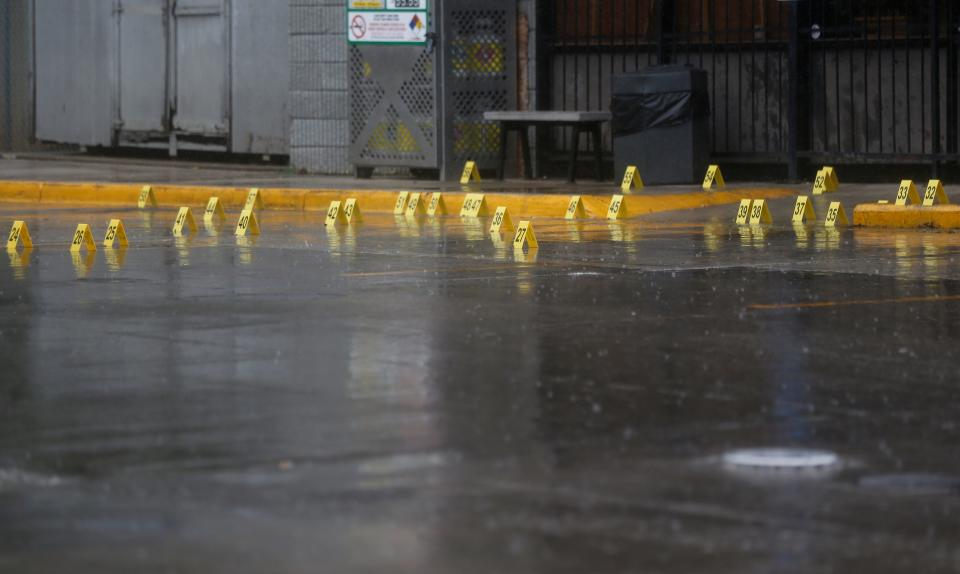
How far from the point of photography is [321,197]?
20.6 m

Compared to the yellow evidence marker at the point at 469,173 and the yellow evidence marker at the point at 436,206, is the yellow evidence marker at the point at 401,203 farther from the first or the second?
the yellow evidence marker at the point at 469,173

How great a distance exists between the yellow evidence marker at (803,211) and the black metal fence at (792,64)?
8.75 feet

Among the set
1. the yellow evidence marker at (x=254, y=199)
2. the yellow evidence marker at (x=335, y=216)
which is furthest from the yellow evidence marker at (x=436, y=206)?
the yellow evidence marker at (x=254, y=199)

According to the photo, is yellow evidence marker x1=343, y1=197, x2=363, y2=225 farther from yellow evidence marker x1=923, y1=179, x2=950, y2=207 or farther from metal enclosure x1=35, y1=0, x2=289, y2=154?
metal enclosure x1=35, y1=0, x2=289, y2=154

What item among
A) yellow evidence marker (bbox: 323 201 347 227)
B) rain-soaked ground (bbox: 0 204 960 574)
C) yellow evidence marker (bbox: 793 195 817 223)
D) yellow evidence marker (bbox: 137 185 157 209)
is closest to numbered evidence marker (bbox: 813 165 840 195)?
yellow evidence marker (bbox: 793 195 817 223)

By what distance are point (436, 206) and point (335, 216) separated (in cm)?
140

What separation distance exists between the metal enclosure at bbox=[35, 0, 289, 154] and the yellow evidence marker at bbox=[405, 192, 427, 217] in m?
6.15

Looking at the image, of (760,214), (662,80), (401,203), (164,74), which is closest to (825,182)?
(662,80)

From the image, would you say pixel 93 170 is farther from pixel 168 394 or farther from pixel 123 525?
pixel 123 525

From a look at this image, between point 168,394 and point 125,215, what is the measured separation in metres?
12.4

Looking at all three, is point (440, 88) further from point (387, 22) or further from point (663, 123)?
point (663, 123)

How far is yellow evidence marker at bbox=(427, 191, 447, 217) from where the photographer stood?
63.0 ft

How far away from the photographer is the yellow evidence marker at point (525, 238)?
14797 millimetres

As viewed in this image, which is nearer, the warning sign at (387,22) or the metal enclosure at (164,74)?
the warning sign at (387,22)
